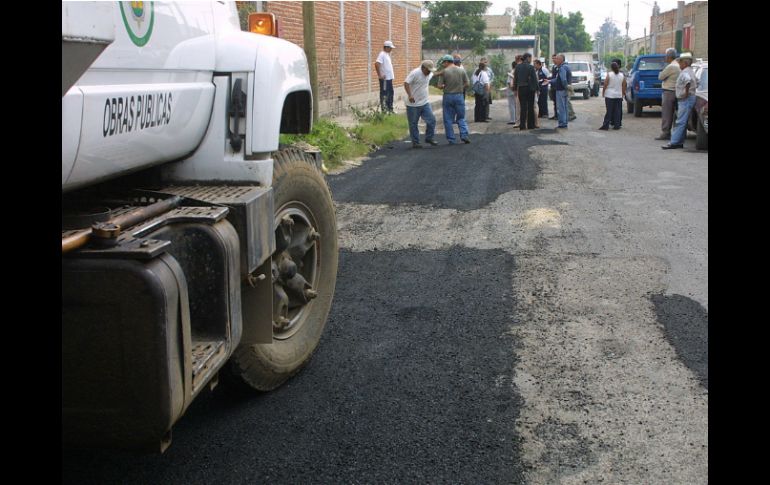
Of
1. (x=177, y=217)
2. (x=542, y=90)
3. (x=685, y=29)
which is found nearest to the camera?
(x=177, y=217)

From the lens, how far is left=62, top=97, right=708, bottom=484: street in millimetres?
3285

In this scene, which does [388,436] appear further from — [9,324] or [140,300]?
[9,324]

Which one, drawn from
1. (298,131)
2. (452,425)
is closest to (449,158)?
(298,131)

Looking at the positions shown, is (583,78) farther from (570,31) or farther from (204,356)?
(570,31)

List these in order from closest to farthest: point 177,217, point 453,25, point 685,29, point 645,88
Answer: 1. point 177,217
2. point 645,88
3. point 453,25
4. point 685,29

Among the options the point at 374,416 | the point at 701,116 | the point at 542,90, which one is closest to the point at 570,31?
the point at 542,90

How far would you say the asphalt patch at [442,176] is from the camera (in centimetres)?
972

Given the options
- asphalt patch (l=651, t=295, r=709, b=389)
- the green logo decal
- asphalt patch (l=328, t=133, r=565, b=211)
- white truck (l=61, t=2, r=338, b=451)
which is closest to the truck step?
white truck (l=61, t=2, r=338, b=451)

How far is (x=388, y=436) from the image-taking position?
11.6 ft

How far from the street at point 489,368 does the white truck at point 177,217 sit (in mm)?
383

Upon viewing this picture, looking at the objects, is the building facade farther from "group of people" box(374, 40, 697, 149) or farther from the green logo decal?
the green logo decal

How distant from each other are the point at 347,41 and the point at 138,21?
879 inches

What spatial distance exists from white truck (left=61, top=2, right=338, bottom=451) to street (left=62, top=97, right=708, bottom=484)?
0.38m

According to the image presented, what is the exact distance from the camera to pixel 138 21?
110 inches
